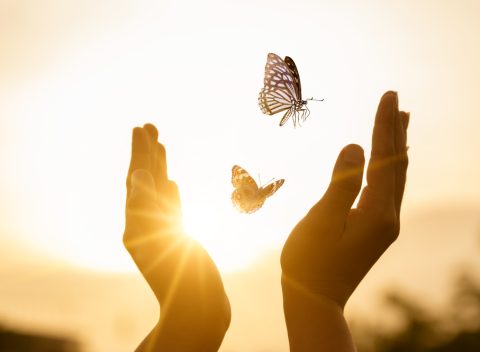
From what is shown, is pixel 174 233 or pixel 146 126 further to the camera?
pixel 146 126

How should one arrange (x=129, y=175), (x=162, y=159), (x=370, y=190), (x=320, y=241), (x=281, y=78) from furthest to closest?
(x=281, y=78) → (x=162, y=159) → (x=129, y=175) → (x=370, y=190) → (x=320, y=241)

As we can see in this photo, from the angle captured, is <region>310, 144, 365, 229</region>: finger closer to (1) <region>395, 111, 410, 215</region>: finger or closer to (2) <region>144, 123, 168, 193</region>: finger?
(1) <region>395, 111, 410, 215</region>: finger

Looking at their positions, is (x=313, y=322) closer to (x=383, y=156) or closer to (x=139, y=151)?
(x=383, y=156)

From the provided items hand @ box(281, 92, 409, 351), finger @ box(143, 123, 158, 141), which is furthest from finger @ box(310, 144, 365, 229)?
finger @ box(143, 123, 158, 141)

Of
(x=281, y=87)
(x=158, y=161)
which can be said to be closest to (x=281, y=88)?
(x=281, y=87)

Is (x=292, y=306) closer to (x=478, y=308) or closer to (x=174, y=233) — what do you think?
(x=174, y=233)

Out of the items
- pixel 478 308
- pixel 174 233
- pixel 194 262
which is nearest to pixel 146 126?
pixel 174 233
